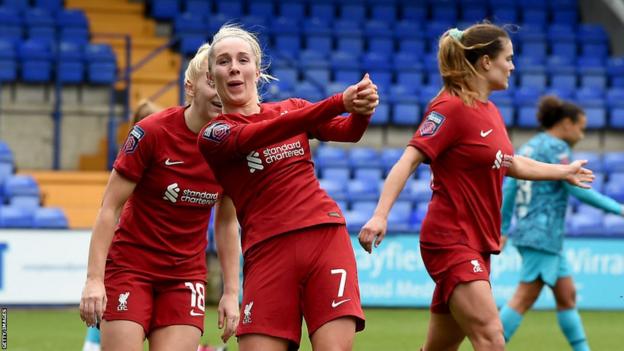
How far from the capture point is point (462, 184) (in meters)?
6.11

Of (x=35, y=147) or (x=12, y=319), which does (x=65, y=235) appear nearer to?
(x=12, y=319)

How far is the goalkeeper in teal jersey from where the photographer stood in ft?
29.2

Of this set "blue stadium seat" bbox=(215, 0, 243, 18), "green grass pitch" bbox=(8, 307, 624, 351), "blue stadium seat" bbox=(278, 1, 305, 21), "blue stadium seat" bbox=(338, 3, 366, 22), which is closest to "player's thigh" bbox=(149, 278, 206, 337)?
"green grass pitch" bbox=(8, 307, 624, 351)

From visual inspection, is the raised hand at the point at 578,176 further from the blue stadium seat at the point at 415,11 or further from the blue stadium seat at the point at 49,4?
the blue stadium seat at the point at 415,11

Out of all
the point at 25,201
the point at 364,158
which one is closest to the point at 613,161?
the point at 364,158

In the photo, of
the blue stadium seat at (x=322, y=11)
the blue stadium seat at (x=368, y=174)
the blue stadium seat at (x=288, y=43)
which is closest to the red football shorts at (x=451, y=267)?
the blue stadium seat at (x=368, y=174)

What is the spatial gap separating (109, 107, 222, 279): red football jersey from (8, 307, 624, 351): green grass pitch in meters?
4.50

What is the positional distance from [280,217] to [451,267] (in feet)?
4.17

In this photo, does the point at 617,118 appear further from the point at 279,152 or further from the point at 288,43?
the point at 279,152

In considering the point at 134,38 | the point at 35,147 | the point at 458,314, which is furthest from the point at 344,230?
the point at 134,38

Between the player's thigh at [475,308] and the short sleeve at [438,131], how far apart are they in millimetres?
660

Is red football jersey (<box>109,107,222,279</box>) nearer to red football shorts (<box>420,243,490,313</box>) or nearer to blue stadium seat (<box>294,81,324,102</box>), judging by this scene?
red football shorts (<box>420,243,490,313</box>)

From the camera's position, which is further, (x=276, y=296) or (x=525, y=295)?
(x=525, y=295)

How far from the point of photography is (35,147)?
1733cm
